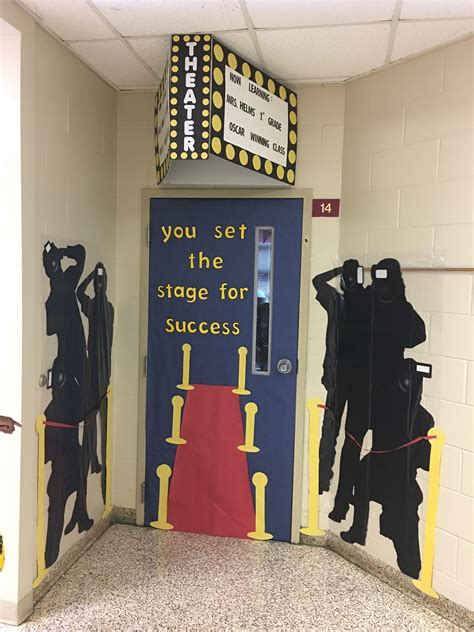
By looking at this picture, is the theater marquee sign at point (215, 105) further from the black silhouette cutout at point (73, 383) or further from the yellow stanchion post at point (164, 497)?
the yellow stanchion post at point (164, 497)

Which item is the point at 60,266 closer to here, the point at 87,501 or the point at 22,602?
the point at 87,501

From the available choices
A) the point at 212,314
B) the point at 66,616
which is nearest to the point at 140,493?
the point at 66,616

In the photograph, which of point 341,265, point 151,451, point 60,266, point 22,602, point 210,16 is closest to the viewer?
point 210,16

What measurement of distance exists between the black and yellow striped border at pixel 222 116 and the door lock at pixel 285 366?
1000 millimetres

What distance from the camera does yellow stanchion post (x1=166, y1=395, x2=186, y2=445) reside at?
312 cm

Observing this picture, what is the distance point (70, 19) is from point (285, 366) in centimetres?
199

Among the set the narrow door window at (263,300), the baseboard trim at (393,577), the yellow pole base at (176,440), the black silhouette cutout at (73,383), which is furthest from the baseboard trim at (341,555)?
the narrow door window at (263,300)

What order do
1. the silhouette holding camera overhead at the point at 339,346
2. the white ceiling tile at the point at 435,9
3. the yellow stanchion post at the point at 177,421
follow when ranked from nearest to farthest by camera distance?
the white ceiling tile at the point at 435,9
the silhouette holding camera overhead at the point at 339,346
the yellow stanchion post at the point at 177,421

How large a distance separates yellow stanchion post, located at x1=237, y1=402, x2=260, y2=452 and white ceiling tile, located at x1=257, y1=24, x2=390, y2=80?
182 centimetres

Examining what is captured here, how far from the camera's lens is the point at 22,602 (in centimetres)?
230

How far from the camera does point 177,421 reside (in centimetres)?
313

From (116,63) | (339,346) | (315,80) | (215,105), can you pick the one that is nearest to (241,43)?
(215,105)

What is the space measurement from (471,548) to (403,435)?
21.9 inches

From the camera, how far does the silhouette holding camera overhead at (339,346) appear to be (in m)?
2.79
